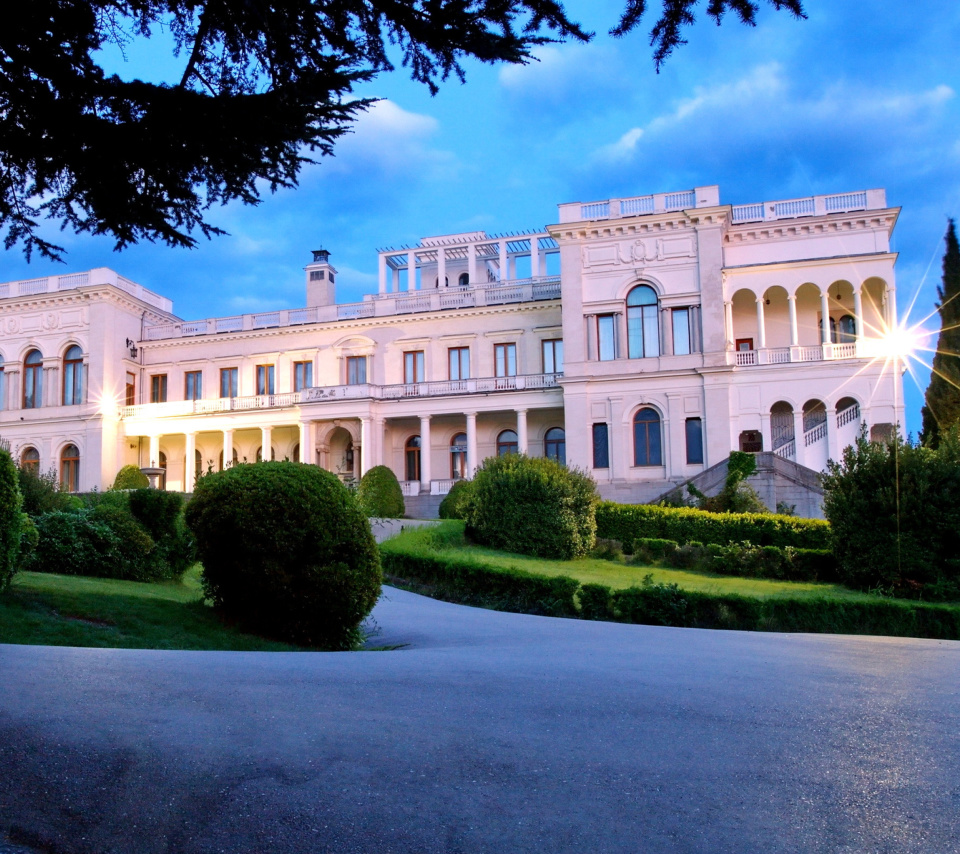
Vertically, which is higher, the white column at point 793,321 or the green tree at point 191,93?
the white column at point 793,321

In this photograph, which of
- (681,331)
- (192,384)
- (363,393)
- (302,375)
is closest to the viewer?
(681,331)

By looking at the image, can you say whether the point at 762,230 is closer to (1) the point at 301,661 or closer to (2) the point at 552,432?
(2) the point at 552,432

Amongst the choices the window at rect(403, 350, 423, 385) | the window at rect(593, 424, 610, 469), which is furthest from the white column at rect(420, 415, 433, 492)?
the window at rect(593, 424, 610, 469)

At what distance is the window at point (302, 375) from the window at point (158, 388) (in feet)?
25.8

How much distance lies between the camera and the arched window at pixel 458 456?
42.9 metres

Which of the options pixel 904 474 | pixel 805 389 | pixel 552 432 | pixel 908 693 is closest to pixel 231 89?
pixel 908 693

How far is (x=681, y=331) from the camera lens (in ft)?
124

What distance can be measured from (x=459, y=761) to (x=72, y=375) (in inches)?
1878

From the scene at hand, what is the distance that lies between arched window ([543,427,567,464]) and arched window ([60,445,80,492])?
2442 centimetres

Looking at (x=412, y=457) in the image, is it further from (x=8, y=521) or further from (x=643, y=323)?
(x=8, y=521)

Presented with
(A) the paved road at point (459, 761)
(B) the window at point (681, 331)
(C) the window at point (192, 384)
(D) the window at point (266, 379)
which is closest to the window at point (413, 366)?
(D) the window at point (266, 379)

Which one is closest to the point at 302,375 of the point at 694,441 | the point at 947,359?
the point at 694,441

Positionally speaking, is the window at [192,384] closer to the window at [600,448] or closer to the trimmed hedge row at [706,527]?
the window at [600,448]

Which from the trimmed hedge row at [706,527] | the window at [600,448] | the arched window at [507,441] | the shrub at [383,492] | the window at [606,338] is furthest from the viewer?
the arched window at [507,441]
